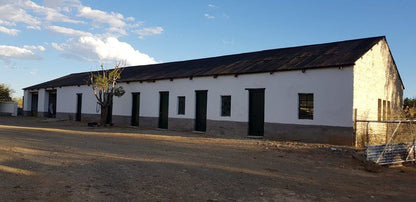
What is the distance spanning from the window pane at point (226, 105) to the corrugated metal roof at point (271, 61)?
1.35m

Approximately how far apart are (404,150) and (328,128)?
374cm

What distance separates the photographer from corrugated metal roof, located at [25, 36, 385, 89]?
1402cm

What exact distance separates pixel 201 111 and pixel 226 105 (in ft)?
5.79

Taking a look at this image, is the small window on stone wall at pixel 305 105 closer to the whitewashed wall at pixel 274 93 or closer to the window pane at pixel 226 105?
the whitewashed wall at pixel 274 93

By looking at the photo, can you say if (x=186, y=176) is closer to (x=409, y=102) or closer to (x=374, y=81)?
(x=374, y=81)

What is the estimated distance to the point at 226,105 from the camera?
1703cm

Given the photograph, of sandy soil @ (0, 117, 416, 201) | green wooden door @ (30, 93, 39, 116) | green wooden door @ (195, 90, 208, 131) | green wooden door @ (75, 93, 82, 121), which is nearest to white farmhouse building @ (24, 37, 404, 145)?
green wooden door @ (195, 90, 208, 131)

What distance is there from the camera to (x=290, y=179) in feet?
22.2

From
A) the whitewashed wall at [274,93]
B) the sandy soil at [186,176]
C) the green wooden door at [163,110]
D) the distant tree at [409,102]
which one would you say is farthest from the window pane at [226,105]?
the distant tree at [409,102]

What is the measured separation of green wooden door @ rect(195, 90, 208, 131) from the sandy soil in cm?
767

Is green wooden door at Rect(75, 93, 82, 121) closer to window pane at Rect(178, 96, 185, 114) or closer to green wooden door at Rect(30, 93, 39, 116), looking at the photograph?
green wooden door at Rect(30, 93, 39, 116)

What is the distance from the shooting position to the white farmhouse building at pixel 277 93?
13.2 meters

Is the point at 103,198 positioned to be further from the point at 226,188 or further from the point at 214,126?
the point at 214,126

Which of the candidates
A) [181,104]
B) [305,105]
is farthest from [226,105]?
[305,105]
